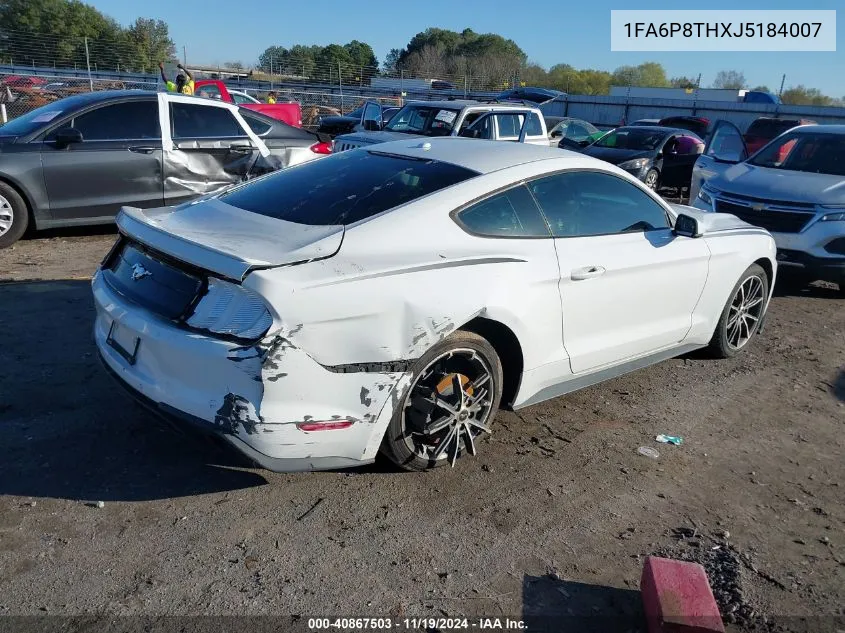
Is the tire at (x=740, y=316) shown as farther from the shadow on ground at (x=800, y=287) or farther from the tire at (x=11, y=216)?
the tire at (x=11, y=216)

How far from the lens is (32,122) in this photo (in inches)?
303

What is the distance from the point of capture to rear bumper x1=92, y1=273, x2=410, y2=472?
9.45 ft

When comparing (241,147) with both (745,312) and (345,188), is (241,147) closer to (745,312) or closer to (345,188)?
(345,188)

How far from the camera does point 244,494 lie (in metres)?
3.41

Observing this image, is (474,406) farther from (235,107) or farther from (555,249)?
(235,107)

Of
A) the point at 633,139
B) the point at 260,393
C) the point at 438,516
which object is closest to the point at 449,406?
the point at 438,516

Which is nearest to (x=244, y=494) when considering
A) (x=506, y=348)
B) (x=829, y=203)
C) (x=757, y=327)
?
(x=506, y=348)

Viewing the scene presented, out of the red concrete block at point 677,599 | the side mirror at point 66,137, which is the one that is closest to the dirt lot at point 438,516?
the red concrete block at point 677,599

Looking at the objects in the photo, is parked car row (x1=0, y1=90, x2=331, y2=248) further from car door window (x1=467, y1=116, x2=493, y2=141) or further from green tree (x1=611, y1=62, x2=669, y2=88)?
green tree (x1=611, y1=62, x2=669, y2=88)

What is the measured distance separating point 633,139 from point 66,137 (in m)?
11.0

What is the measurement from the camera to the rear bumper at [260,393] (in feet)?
9.45

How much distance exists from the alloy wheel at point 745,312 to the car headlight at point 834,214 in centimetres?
217

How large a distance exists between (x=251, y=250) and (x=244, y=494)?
46.4 inches

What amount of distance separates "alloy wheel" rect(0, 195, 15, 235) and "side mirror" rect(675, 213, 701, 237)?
6.55 metres
